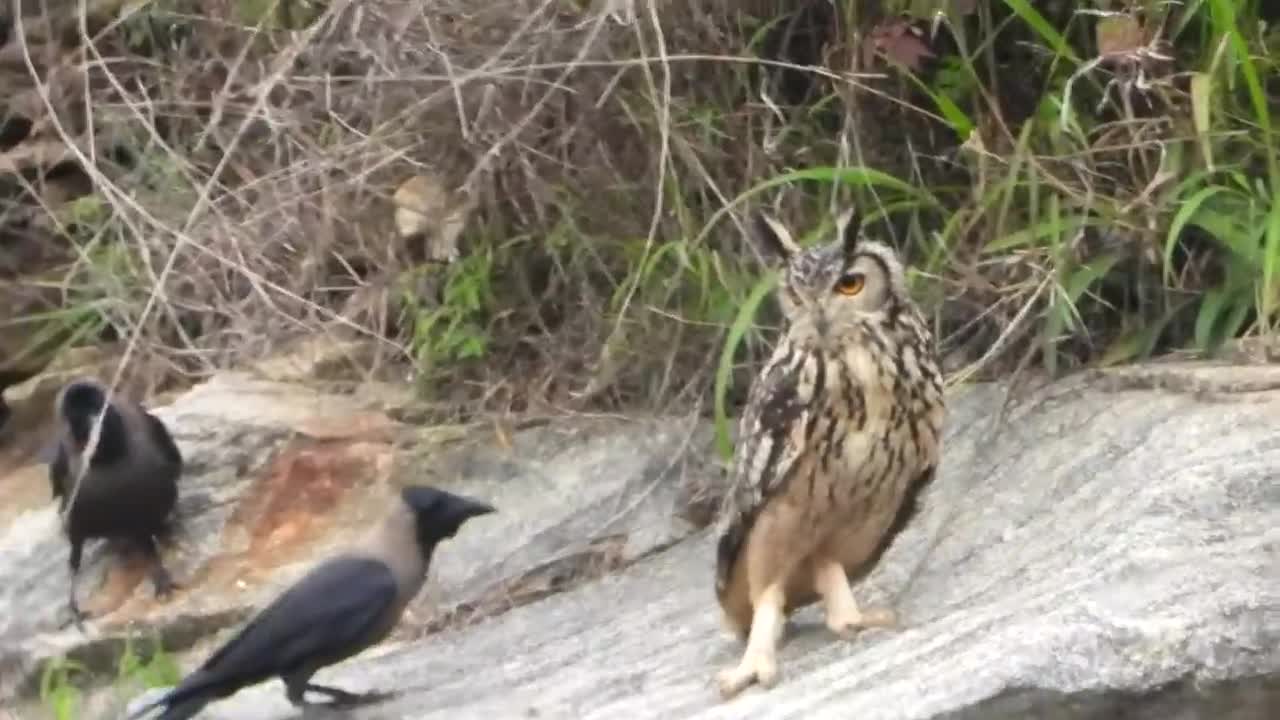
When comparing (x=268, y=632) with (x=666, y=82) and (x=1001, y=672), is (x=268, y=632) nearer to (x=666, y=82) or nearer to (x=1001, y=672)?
(x=666, y=82)

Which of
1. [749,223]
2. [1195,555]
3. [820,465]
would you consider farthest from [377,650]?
[1195,555]

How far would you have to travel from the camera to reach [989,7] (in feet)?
12.8

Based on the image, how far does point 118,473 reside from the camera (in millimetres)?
4551

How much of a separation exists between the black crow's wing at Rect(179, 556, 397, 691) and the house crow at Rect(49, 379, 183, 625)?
3.82ft

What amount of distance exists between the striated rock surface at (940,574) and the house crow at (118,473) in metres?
0.17

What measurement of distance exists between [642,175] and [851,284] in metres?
1.61

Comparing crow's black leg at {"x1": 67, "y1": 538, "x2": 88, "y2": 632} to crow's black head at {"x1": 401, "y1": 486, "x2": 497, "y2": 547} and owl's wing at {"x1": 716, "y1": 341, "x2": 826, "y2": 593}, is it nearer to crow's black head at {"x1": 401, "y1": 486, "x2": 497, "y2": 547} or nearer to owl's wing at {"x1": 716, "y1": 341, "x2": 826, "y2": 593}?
crow's black head at {"x1": 401, "y1": 486, "x2": 497, "y2": 547}

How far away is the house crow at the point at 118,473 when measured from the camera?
4.56 m

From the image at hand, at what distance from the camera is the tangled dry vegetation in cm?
354

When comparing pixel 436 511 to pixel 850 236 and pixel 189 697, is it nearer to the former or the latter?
pixel 189 697

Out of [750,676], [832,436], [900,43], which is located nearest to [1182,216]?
[900,43]

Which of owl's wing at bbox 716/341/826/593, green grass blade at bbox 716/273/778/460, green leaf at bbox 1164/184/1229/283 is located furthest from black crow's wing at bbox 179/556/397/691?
green leaf at bbox 1164/184/1229/283

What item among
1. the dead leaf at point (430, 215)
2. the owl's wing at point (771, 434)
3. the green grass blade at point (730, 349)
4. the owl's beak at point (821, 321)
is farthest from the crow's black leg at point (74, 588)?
the owl's beak at point (821, 321)

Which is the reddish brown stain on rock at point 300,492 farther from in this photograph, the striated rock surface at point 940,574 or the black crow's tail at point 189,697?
the black crow's tail at point 189,697
